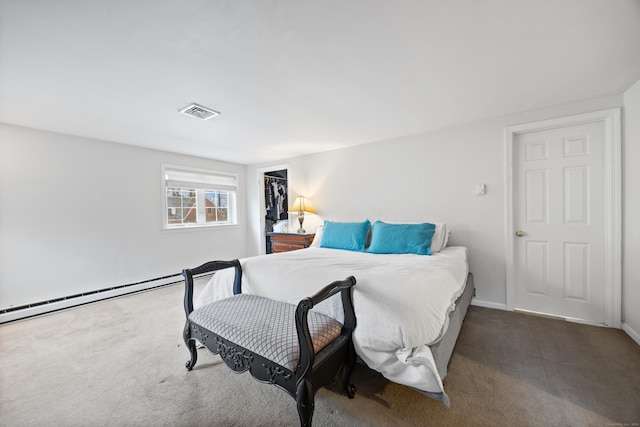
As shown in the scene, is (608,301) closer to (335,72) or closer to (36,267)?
(335,72)

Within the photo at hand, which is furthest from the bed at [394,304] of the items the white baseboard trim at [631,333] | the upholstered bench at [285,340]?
the white baseboard trim at [631,333]

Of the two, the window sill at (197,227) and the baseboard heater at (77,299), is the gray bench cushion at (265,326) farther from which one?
the window sill at (197,227)

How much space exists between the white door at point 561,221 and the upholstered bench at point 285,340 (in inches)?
94.8

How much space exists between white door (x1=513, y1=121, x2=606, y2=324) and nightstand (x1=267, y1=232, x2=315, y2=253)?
262cm

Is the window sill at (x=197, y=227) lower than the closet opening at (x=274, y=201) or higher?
lower

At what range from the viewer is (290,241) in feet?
13.0

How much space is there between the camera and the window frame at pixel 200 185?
4.03 metres

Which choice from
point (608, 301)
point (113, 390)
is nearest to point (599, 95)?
point (608, 301)

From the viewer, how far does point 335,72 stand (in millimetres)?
1849

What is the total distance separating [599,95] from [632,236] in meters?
1.32

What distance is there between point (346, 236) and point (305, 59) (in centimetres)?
196

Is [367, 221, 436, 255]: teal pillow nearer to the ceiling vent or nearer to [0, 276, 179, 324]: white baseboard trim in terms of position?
the ceiling vent

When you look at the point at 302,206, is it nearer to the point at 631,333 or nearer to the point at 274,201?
the point at 274,201

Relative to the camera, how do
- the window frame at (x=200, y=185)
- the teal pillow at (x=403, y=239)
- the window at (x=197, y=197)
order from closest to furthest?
the teal pillow at (x=403, y=239) < the window frame at (x=200, y=185) < the window at (x=197, y=197)
